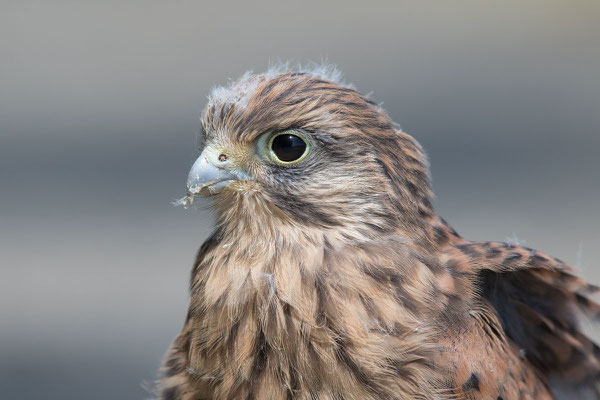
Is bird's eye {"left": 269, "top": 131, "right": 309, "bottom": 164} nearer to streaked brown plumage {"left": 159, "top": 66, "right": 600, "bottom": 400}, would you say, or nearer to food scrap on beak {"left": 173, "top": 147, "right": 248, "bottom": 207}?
streaked brown plumage {"left": 159, "top": 66, "right": 600, "bottom": 400}

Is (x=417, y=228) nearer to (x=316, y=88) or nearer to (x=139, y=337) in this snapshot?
(x=316, y=88)

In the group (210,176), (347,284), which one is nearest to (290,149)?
(210,176)

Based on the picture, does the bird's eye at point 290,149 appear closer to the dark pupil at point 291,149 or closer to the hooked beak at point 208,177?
the dark pupil at point 291,149

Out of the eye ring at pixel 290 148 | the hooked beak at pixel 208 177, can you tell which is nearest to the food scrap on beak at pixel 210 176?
the hooked beak at pixel 208 177

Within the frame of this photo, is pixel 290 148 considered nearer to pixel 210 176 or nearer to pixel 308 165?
pixel 308 165

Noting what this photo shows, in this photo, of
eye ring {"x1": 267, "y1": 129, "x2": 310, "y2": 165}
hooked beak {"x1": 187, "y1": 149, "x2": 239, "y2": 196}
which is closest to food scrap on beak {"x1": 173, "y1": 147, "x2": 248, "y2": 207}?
hooked beak {"x1": 187, "y1": 149, "x2": 239, "y2": 196}

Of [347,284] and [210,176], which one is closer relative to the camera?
[347,284]
